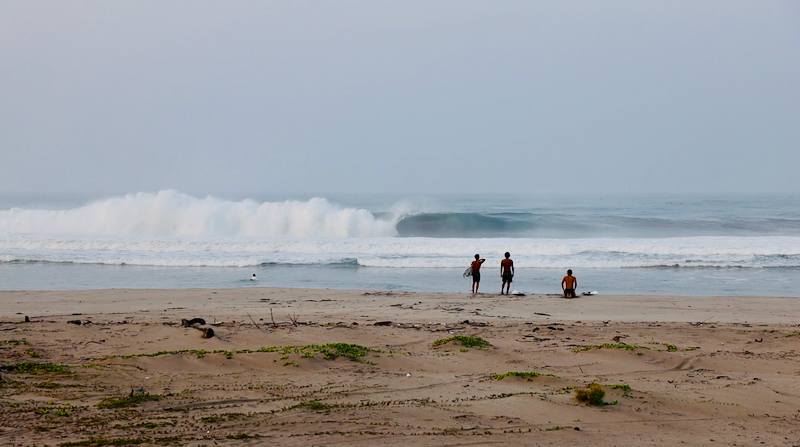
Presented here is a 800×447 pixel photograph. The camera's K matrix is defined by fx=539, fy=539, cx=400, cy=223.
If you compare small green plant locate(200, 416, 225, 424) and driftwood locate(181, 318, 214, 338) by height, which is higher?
driftwood locate(181, 318, 214, 338)

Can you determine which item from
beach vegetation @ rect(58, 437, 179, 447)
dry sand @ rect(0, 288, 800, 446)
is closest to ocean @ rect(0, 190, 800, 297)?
dry sand @ rect(0, 288, 800, 446)

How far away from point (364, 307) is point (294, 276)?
19.0 feet

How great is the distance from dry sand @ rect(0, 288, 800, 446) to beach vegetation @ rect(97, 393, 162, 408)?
1 cm

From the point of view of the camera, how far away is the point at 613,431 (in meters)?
3.92

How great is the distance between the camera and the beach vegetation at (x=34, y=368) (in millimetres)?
4832

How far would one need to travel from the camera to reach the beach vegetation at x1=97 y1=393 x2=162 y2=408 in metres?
4.06

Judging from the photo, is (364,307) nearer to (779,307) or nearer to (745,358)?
(745,358)

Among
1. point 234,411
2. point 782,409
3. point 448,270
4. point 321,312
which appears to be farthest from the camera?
point 448,270

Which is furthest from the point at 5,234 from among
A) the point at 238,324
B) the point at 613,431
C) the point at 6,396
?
the point at 613,431

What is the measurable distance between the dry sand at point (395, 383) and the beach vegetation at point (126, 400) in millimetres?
14

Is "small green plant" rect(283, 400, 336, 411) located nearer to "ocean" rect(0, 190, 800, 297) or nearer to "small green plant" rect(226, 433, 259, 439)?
"small green plant" rect(226, 433, 259, 439)

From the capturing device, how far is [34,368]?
16.2 ft

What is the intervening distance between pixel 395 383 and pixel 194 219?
1079 inches

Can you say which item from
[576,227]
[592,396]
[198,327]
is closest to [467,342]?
[592,396]
